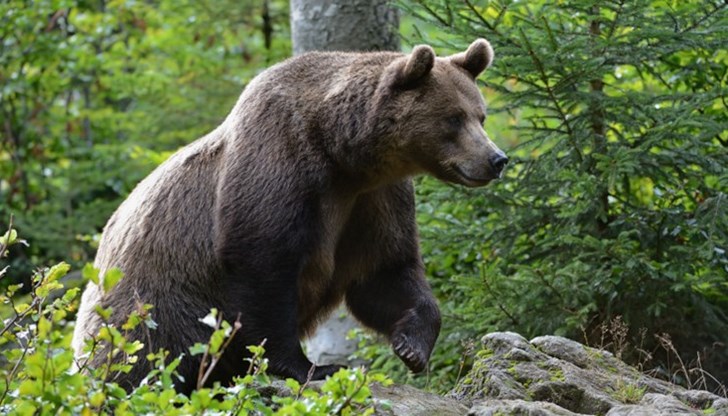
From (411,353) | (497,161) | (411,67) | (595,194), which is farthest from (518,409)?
(595,194)

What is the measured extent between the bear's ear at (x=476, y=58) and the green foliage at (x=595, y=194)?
784 mm

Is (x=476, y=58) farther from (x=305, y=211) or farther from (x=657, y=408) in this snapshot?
(x=657, y=408)

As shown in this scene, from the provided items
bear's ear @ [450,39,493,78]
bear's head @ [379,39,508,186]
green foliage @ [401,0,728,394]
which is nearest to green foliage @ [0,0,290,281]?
green foliage @ [401,0,728,394]

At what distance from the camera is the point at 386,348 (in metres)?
7.76

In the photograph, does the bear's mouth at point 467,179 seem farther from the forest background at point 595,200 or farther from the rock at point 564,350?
the forest background at point 595,200

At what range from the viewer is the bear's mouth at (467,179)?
5.55 meters

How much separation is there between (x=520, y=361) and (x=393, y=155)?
130cm

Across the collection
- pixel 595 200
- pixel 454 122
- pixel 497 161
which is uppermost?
pixel 454 122

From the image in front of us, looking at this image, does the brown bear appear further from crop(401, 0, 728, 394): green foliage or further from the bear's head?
crop(401, 0, 728, 394): green foliage

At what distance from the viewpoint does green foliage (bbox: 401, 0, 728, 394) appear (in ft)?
22.0

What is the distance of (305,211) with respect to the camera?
17.7 ft

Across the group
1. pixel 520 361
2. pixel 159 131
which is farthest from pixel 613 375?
pixel 159 131

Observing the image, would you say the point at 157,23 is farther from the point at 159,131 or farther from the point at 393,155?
the point at 393,155

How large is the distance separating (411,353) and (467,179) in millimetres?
932
